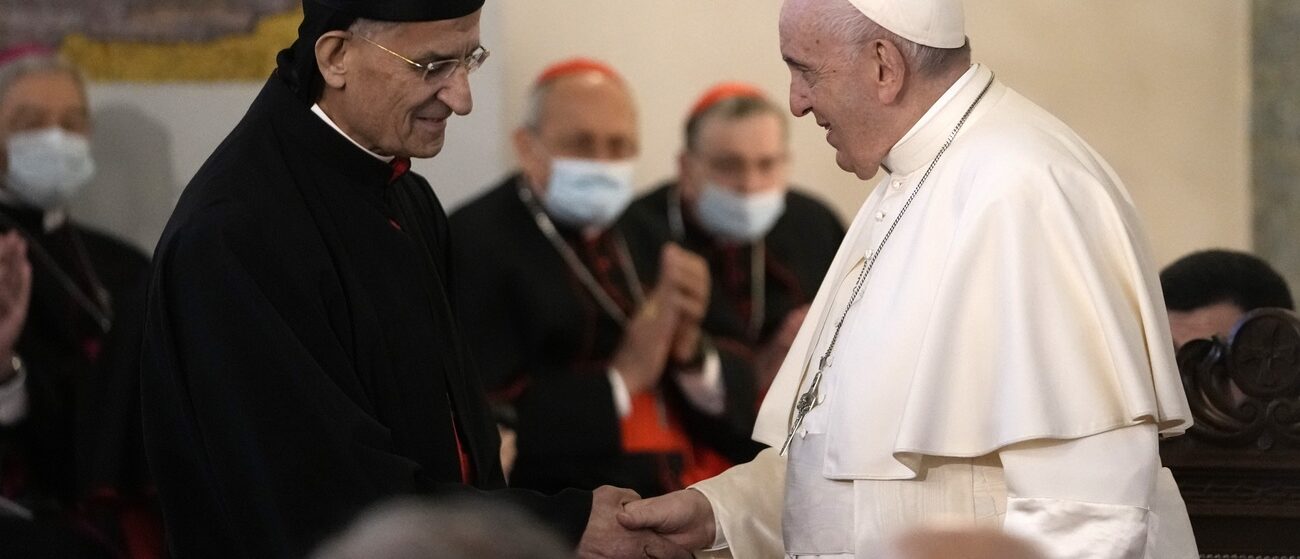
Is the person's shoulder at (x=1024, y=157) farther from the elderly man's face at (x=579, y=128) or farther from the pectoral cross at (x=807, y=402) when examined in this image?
the elderly man's face at (x=579, y=128)

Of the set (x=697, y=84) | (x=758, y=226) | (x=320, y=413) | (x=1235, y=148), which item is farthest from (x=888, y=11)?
(x=1235, y=148)

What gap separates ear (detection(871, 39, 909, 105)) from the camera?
318 centimetres

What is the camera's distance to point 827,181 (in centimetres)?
810

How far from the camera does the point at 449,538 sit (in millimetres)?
1639

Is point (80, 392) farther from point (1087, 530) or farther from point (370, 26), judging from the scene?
point (1087, 530)

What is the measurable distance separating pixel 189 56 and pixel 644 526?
4.19 metres

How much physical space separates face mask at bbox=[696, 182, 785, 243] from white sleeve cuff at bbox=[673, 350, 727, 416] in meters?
0.87

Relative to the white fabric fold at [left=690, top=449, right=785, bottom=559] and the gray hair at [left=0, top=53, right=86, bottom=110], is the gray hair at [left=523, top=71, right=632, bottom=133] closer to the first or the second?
the gray hair at [left=0, top=53, right=86, bottom=110]

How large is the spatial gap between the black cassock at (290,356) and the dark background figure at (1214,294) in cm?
172

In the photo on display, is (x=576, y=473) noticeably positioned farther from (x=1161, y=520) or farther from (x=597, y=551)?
(x=1161, y=520)

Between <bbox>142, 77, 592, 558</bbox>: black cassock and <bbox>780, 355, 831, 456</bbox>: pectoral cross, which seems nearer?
<bbox>142, 77, 592, 558</bbox>: black cassock

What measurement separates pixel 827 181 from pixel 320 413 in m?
5.21

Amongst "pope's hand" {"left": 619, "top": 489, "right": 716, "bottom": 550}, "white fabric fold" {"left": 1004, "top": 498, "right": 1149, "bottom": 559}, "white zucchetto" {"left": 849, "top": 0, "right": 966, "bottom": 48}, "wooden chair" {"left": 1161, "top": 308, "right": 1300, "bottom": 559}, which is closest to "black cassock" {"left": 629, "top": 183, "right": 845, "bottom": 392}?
"wooden chair" {"left": 1161, "top": 308, "right": 1300, "bottom": 559}

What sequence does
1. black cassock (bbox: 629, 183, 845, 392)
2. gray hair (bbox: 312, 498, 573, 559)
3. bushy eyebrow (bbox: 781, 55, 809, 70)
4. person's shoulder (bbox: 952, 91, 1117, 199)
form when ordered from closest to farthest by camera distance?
gray hair (bbox: 312, 498, 573, 559)
person's shoulder (bbox: 952, 91, 1117, 199)
bushy eyebrow (bbox: 781, 55, 809, 70)
black cassock (bbox: 629, 183, 845, 392)
